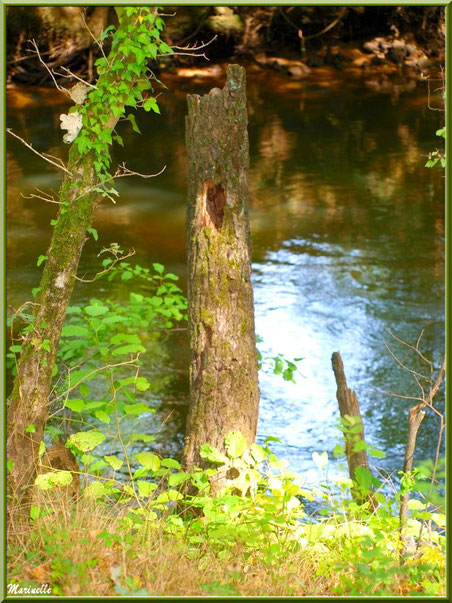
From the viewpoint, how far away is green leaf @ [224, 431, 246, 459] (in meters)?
4.14

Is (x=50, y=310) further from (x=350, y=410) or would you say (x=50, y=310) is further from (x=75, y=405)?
(x=350, y=410)

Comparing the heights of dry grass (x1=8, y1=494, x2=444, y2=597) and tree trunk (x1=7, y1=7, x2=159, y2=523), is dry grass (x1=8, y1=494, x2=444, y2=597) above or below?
below

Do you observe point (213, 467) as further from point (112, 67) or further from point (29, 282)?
point (29, 282)

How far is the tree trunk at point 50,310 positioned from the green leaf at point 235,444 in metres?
1.00

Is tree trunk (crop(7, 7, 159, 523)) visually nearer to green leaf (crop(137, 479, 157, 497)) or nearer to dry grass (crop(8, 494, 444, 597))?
dry grass (crop(8, 494, 444, 597))

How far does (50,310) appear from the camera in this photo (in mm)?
3594

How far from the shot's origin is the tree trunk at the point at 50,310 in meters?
3.60

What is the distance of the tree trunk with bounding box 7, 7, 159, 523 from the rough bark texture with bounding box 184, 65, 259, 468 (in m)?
0.67

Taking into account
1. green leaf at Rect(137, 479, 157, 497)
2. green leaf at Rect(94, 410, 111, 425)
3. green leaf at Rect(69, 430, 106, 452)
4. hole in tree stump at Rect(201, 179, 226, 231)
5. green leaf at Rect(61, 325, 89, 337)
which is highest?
hole in tree stump at Rect(201, 179, 226, 231)

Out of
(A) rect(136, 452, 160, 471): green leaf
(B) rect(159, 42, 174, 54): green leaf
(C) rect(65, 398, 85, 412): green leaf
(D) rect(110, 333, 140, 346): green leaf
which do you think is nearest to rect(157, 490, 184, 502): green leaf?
(A) rect(136, 452, 160, 471): green leaf

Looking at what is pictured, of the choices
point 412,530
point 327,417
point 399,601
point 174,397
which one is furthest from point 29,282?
point 399,601

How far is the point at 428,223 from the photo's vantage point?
9.70 meters

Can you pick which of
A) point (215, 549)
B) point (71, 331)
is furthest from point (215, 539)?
point (71, 331)

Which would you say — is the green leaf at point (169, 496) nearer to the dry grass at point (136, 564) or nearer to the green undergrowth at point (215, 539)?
the green undergrowth at point (215, 539)
